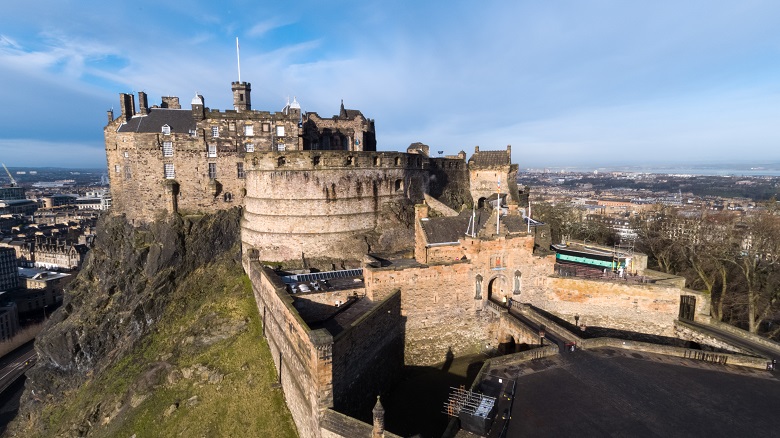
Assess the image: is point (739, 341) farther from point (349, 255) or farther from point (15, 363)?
point (15, 363)

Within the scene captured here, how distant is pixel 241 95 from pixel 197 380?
911 inches

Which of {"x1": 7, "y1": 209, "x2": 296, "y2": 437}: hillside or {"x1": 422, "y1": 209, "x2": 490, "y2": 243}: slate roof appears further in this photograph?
{"x1": 422, "y1": 209, "x2": 490, "y2": 243}: slate roof

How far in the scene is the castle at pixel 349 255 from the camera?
17391mm

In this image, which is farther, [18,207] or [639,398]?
[18,207]

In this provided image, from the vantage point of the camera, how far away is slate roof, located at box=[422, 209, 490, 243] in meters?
22.9

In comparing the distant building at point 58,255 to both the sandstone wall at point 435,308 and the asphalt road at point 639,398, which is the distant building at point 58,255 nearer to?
the sandstone wall at point 435,308

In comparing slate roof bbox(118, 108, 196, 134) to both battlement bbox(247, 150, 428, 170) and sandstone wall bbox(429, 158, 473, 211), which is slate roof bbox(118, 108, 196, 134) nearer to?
battlement bbox(247, 150, 428, 170)

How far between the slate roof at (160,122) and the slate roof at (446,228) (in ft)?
74.3

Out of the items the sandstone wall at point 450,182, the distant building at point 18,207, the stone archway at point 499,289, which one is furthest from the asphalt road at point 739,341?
the distant building at point 18,207

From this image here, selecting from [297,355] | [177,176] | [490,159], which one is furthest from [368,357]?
[490,159]

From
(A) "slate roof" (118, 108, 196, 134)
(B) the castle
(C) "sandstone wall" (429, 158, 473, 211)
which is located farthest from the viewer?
(C) "sandstone wall" (429, 158, 473, 211)

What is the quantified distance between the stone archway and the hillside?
1261 cm

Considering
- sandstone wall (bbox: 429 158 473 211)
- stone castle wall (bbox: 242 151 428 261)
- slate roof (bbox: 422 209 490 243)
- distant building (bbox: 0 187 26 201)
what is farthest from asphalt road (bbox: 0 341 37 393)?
distant building (bbox: 0 187 26 201)

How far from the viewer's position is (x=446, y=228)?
2372 cm
